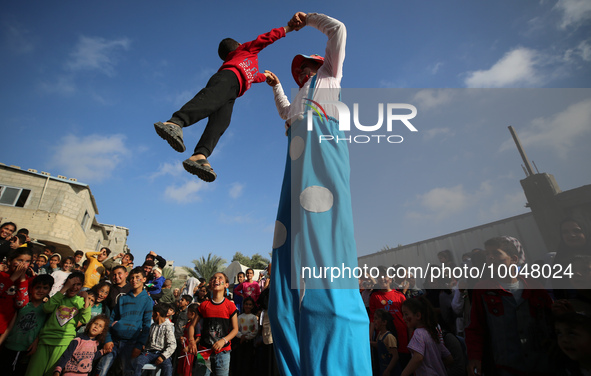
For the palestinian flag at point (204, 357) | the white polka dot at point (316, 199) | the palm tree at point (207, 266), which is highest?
the palm tree at point (207, 266)

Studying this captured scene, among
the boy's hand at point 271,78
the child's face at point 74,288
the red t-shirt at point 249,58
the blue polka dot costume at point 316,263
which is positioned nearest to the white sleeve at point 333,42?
the blue polka dot costume at point 316,263

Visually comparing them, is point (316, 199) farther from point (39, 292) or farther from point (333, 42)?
point (39, 292)

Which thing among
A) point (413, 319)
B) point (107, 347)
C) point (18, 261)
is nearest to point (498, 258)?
point (413, 319)

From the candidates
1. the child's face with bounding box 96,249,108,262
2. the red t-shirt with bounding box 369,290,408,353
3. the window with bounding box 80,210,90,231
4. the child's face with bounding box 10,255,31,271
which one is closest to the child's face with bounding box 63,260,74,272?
the child's face with bounding box 96,249,108,262

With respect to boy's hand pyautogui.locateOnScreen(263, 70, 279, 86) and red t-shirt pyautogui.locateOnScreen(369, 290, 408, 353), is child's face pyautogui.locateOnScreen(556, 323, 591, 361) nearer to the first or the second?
boy's hand pyautogui.locateOnScreen(263, 70, 279, 86)

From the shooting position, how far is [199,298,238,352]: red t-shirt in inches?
203

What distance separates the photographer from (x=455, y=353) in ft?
13.6

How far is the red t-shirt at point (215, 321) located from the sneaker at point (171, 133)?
14.4 ft

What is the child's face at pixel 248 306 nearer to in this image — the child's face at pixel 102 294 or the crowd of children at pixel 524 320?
the child's face at pixel 102 294

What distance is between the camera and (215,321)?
17.3 feet

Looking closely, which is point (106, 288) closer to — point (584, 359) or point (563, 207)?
point (584, 359)

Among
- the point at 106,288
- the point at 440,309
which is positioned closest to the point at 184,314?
the point at 106,288

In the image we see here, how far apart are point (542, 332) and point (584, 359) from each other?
0.31 metres

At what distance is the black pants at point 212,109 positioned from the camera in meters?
1.82
